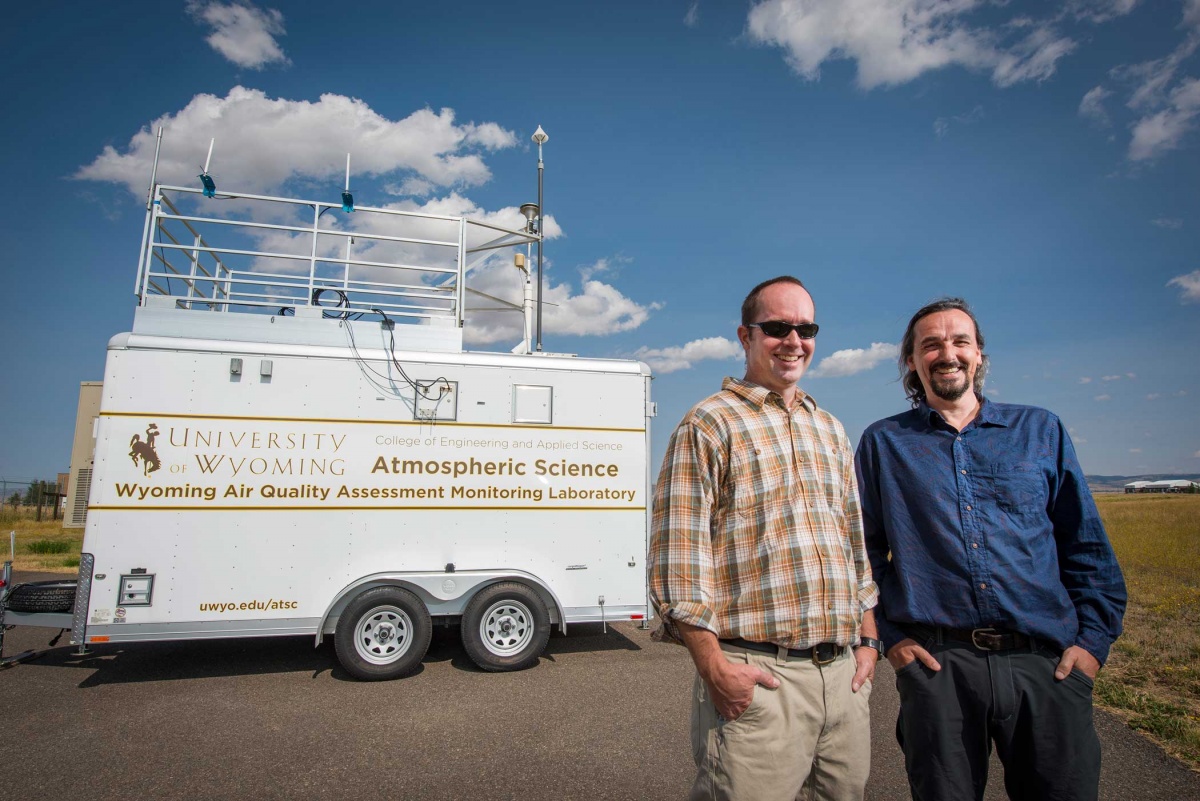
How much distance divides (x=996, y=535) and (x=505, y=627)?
4.78 metres

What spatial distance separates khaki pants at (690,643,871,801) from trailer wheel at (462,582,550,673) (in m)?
4.21

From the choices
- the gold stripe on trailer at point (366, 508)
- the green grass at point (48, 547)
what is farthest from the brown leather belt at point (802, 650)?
the green grass at point (48, 547)

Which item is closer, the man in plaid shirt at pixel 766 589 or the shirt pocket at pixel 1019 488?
the man in plaid shirt at pixel 766 589

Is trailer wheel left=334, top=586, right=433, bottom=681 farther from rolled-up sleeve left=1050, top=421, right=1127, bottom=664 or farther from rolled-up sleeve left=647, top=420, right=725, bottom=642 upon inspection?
rolled-up sleeve left=1050, top=421, right=1127, bottom=664

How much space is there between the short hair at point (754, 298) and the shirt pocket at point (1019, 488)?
3.06 ft

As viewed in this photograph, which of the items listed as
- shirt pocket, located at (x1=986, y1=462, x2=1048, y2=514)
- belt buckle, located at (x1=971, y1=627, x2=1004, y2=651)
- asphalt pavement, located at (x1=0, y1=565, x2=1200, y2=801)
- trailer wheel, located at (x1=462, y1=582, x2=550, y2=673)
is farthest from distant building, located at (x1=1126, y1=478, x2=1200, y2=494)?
belt buckle, located at (x1=971, y1=627, x2=1004, y2=651)

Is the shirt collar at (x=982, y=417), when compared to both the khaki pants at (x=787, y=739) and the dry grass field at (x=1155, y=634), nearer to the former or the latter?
the khaki pants at (x=787, y=739)

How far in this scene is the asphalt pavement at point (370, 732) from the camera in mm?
3832

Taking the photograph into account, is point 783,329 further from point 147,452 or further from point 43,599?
point 43,599

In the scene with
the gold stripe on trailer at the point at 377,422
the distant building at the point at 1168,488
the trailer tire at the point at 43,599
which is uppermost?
the distant building at the point at 1168,488

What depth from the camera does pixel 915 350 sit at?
260 cm

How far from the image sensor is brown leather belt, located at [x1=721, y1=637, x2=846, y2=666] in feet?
6.29

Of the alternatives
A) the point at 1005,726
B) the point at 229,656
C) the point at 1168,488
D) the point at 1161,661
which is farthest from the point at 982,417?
the point at 1168,488

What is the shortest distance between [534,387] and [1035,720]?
481 cm
